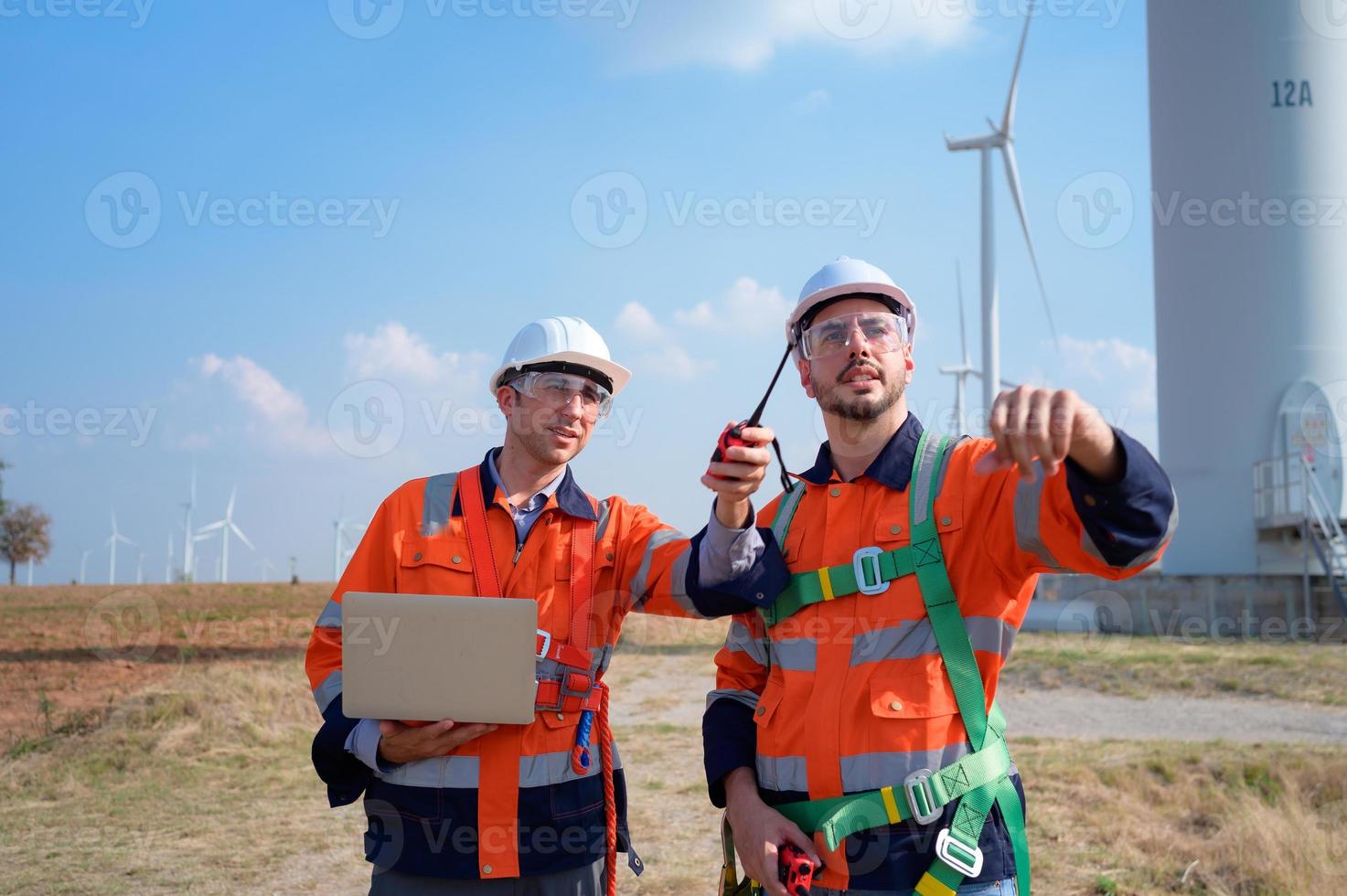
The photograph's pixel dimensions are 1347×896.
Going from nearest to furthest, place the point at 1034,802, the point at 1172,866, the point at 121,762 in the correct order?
the point at 1172,866 → the point at 1034,802 → the point at 121,762

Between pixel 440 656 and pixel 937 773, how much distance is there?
5.29ft

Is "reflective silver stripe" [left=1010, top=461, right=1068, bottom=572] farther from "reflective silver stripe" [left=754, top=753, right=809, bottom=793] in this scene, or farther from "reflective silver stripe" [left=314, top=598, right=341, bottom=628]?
"reflective silver stripe" [left=314, top=598, right=341, bottom=628]

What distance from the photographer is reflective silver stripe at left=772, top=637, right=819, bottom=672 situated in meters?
3.19

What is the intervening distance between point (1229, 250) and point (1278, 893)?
78.9ft

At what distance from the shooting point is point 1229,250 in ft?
87.2

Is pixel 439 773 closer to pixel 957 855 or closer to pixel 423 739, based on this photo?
pixel 423 739

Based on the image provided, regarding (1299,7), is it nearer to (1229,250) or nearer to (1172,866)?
(1229,250)

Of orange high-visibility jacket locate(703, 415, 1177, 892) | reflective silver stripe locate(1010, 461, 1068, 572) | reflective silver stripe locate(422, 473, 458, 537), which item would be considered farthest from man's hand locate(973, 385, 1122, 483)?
reflective silver stripe locate(422, 473, 458, 537)

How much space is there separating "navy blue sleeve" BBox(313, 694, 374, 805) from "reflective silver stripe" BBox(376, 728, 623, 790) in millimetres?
138

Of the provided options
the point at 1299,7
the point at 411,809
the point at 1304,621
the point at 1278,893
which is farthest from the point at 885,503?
the point at 1299,7

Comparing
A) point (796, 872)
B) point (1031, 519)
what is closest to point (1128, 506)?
point (1031, 519)

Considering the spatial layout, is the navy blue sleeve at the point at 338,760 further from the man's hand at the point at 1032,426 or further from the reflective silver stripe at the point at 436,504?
the man's hand at the point at 1032,426

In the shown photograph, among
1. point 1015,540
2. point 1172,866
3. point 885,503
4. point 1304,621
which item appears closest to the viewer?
point 1015,540

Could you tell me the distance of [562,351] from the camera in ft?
13.1
